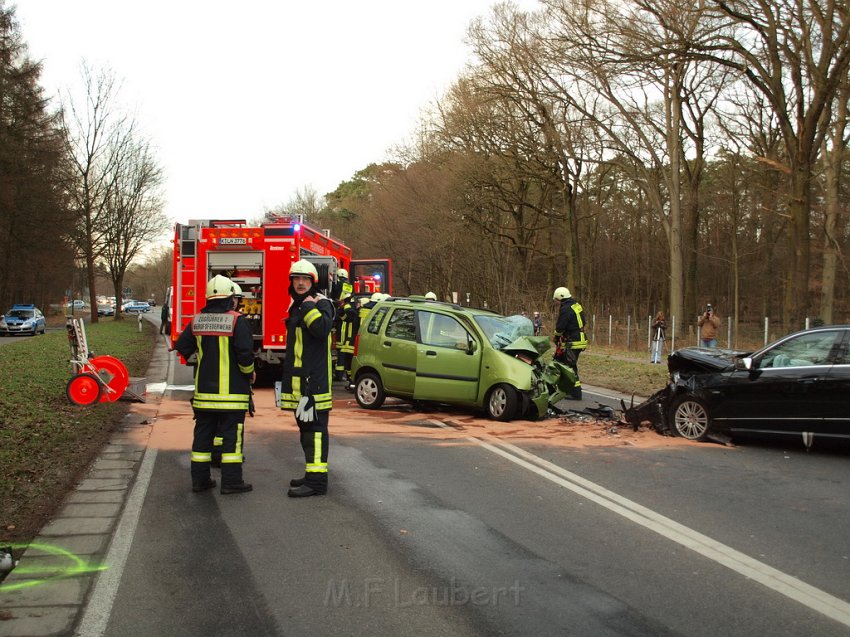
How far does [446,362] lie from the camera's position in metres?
10.6

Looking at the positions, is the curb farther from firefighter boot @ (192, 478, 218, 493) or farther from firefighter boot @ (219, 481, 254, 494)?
firefighter boot @ (219, 481, 254, 494)

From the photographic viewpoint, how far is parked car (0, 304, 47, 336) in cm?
3728

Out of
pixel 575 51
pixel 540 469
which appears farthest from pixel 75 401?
pixel 575 51

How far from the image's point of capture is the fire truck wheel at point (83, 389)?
10.5 meters

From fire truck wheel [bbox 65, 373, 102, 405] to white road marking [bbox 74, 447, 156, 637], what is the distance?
14.4ft

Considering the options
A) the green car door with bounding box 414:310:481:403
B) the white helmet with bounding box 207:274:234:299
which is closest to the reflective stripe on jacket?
the white helmet with bounding box 207:274:234:299

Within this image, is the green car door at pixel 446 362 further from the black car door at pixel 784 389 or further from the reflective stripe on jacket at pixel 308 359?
the reflective stripe on jacket at pixel 308 359

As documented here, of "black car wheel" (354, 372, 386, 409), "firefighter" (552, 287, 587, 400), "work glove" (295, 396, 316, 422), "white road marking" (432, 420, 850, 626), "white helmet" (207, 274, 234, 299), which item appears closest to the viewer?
"white road marking" (432, 420, 850, 626)

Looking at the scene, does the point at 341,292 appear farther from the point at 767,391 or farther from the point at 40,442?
the point at 767,391

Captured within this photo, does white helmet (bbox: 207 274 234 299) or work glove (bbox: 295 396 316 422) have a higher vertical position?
white helmet (bbox: 207 274 234 299)

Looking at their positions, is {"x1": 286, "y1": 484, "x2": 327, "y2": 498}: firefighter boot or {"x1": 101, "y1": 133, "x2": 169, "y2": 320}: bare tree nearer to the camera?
{"x1": 286, "y1": 484, "x2": 327, "y2": 498}: firefighter boot

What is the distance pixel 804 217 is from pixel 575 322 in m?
8.40

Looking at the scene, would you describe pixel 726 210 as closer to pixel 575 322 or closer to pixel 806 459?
pixel 575 322

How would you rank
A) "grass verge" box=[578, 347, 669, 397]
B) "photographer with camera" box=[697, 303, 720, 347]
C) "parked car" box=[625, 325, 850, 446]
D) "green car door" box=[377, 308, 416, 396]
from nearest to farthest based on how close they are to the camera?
"parked car" box=[625, 325, 850, 446]
"green car door" box=[377, 308, 416, 396]
"grass verge" box=[578, 347, 669, 397]
"photographer with camera" box=[697, 303, 720, 347]
